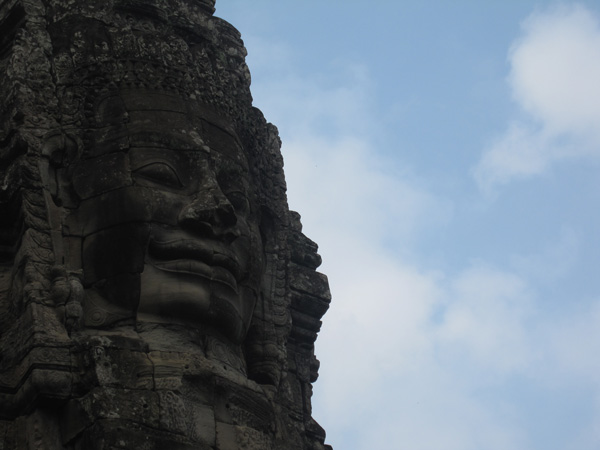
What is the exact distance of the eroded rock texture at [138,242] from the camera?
11875 mm

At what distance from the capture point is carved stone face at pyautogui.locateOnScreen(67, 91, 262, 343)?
41.3 feet

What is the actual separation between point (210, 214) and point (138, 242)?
27.3 inches

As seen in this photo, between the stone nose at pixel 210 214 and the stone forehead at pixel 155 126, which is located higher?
the stone forehead at pixel 155 126

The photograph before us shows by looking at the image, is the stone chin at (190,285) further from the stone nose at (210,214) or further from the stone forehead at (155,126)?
the stone forehead at (155,126)

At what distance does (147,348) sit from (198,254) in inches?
39.2

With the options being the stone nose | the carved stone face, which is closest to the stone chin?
the carved stone face

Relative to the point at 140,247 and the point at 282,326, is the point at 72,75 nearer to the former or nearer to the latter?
the point at 140,247

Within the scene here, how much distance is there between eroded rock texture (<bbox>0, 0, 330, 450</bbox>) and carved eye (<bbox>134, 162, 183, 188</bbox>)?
1cm

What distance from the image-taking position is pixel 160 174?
515 inches

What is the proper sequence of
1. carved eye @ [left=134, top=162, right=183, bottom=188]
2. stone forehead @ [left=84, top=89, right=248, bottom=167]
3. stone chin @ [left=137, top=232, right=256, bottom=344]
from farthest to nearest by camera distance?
stone forehead @ [left=84, top=89, right=248, bottom=167] < carved eye @ [left=134, top=162, right=183, bottom=188] < stone chin @ [left=137, top=232, right=256, bottom=344]

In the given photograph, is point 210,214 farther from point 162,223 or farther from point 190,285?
point 190,285

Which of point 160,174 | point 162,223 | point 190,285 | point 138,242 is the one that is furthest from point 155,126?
point 190,285

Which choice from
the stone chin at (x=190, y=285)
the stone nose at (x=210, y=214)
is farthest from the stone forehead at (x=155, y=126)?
the stone chin at (x=190, y=285)

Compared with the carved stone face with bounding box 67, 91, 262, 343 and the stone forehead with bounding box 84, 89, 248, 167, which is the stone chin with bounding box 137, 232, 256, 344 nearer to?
the carved stone face with bounding box 67, 91, 262, 343
